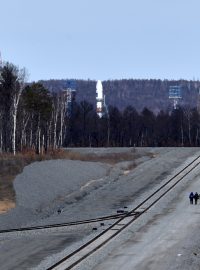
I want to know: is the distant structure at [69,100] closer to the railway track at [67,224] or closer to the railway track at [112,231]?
the railway track at [112,231]

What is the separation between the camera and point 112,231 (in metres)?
28.6

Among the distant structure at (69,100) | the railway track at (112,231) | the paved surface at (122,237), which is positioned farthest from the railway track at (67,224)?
the distant structure at (69,100)

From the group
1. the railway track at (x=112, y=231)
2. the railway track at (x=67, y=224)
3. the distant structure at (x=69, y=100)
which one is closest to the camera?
the railway track at (x=112, y=231)

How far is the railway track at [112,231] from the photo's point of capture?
21659 millimetres

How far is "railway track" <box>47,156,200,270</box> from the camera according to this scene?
21659 mm

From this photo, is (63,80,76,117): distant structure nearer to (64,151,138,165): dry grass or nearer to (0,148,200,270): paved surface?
(64,151,138,165): dry grass

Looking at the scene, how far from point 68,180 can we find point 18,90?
23.4 metres

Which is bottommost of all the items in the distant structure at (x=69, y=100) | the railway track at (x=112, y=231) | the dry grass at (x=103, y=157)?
the railway track at (x=112, y=231)

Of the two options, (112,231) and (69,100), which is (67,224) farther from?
(69,100)

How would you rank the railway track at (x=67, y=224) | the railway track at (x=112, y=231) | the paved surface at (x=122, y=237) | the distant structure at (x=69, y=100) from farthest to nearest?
1. the distant structure at (x=69, y=100)
2. the railway track at (x=67, y=224)
3. the paved surface at (x=122, y=237)
4. the railway track at (x=112, y=231)

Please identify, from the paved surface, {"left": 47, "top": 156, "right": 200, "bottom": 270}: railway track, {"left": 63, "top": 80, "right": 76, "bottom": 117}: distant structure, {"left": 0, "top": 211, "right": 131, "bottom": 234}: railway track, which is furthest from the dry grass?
{"left": 0, "top": 211, "right": 131, "bottom": 234}: railway track

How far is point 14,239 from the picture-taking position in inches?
1050

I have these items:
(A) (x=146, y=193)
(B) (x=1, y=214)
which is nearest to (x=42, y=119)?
(A) (x=146, y=193)

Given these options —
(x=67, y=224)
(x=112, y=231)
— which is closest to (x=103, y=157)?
(x=67, y=224)
